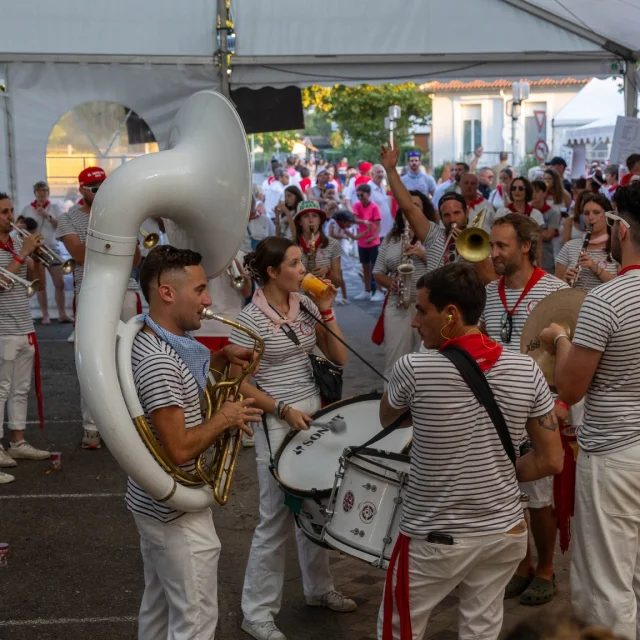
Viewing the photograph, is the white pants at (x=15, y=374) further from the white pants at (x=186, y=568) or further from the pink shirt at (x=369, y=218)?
the pink shirt at (x=369, y=218)

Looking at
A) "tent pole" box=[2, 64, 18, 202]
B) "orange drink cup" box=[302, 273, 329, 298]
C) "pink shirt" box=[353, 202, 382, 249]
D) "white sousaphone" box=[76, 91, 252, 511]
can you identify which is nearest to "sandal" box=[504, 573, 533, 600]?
"orange drink cup" box=[302, 273, 329, 298]

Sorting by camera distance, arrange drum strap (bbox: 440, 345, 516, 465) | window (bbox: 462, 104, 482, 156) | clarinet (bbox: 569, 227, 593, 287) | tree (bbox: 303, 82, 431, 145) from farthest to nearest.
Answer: window (bbox: 462, 104, 482, 156) → tree (bbox: 303, 82, 431, 145) → clarinet (bbox: 569, 227, 593, 287) → drum strap (bbox: 440, 345, 516, 465)

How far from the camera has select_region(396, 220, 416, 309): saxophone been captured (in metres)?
7.04

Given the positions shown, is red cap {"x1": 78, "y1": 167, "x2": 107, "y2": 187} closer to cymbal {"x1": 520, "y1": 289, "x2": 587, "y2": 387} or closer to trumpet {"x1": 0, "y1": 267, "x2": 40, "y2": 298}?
trumpet {"x1": 0, "y1": 267, "x2": 40, "y2": 298}

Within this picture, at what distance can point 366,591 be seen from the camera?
475 centimetres

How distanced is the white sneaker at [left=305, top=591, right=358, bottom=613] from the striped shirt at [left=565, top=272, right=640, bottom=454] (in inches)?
60.9

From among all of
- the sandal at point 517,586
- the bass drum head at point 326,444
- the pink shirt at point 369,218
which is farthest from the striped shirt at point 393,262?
the pink shirt at point 369,218

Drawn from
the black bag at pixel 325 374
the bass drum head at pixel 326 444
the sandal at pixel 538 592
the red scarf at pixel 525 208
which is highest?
the red scarf at pixel 525 208

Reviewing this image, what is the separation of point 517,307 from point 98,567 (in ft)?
8.43

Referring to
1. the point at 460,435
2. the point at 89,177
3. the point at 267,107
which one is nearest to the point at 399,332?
the point at 89,177

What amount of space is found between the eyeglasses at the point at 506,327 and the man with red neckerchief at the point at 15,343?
3428 millimetres

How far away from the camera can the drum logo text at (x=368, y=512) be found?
3438 mm

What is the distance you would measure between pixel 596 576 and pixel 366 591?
1562 millimetres

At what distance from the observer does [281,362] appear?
429cm
